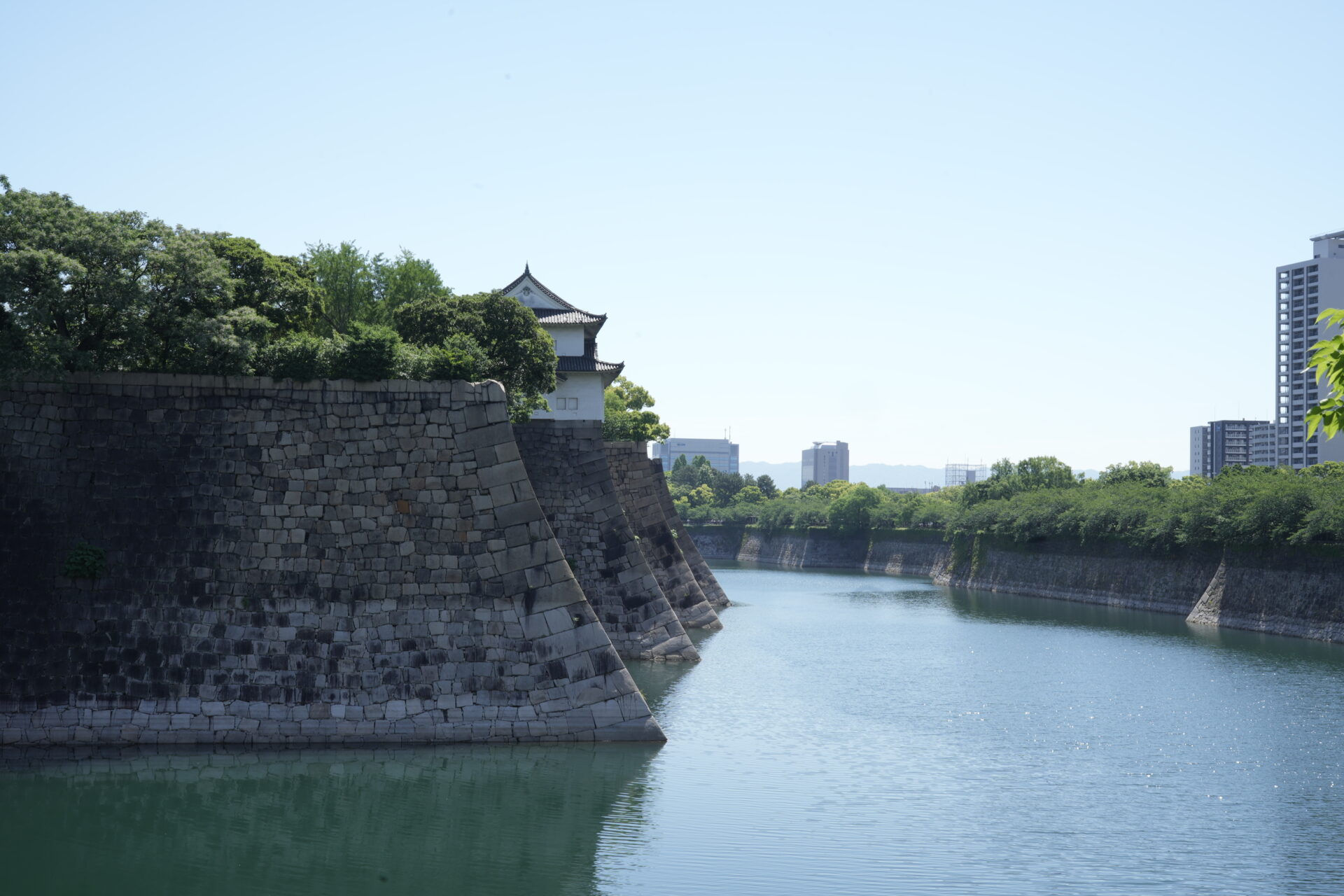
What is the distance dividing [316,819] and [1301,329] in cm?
13576

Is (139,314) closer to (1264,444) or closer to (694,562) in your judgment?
(694,562)

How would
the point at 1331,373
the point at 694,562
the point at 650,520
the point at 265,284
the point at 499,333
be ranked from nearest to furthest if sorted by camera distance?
the point at 1331,373, the point at 265,284, the point at 499,333, the point at 650,520, the point at 694,562

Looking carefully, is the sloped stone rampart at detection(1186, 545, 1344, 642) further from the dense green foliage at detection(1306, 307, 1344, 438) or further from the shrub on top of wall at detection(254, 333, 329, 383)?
the dense green foliage at detection(1306, 307, 1344, 438)

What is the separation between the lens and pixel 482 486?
1883 cm

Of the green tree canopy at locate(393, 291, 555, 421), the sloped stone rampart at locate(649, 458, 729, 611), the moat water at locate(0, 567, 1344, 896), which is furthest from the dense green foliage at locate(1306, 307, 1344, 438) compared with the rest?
the sloped stone rampart at locate(649, 458, 729, 611)

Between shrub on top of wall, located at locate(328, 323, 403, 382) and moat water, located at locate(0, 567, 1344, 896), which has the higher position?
shrub on top of wall, located at locate(328, 323, 403, 382)

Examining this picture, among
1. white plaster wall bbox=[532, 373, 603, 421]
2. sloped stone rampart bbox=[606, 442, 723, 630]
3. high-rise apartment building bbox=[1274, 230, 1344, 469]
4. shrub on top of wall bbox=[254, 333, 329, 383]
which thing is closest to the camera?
shrub on top of wall bbox=[254, 333, 329, 383]

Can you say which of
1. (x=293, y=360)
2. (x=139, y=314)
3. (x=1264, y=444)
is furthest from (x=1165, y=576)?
(x=1264, y=444)

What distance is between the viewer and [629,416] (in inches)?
2462

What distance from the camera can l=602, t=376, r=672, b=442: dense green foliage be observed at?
5762 cm

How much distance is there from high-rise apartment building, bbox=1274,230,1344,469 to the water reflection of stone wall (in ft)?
383

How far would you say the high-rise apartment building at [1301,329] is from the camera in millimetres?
120250

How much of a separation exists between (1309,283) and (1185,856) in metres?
130

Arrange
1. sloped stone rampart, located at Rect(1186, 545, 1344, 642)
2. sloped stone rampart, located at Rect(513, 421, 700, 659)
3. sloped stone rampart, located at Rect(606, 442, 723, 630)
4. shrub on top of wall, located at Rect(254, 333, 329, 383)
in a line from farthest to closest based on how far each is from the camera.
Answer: sloped stone rampart, located at Rect(1186, 545, 1344, 642)
sloped stone rampart, located at Rect(606, 442, 723, 630)
sloped stone rampart, located at Rect(513, 421, 700, 659)
shrub on top of wall, located at Rect(254, 333, 329, 383)
